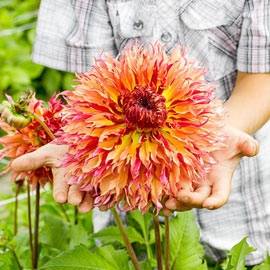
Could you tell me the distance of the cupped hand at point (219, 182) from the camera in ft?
2.09

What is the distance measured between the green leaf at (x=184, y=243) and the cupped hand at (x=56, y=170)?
0.85 ft

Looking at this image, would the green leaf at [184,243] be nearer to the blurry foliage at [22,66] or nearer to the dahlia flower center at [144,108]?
the dahlia flower center at [144,108]

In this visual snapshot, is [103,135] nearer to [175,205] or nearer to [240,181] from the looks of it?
[175,205]

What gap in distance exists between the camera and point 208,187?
0.71 metres

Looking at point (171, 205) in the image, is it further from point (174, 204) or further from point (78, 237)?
point (78, 237)

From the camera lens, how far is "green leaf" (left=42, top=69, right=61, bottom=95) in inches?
112

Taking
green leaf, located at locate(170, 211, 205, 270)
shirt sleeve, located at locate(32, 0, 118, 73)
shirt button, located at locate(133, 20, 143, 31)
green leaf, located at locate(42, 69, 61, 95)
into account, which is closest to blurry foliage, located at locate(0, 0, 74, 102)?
green leaf, located at locate(42, 69, 61, 95)

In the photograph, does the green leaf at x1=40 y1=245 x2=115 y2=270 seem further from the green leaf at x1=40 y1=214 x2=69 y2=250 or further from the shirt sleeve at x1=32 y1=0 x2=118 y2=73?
the shirt sleeve at x1=32 y1=0 x2=118 y2=73

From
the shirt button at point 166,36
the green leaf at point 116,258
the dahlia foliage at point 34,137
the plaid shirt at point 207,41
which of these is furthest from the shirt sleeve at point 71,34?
the green leaf at point 116,258

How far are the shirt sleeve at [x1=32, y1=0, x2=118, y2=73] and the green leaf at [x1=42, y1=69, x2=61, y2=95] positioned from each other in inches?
67.0

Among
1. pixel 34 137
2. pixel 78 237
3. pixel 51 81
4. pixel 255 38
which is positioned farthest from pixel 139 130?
pixel 51 81

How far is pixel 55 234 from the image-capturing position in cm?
109

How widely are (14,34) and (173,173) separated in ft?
8.83

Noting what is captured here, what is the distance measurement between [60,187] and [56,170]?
2.0 inches
